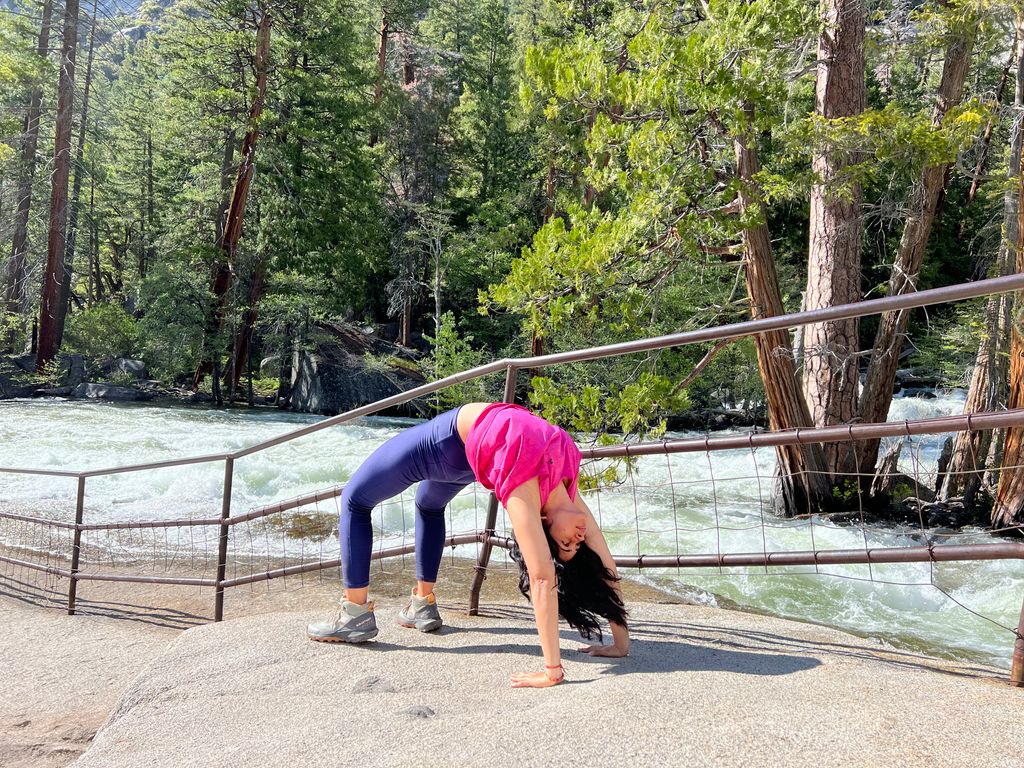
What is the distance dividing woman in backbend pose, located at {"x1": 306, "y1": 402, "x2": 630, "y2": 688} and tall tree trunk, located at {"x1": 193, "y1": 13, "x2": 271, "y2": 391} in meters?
21.4

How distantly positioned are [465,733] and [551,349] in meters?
21.2

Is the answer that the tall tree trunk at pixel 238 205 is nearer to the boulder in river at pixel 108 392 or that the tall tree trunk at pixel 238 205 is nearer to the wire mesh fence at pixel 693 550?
the boulder in river at pixel 108 392

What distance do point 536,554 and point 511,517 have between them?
0.17 m

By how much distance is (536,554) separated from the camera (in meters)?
2.71

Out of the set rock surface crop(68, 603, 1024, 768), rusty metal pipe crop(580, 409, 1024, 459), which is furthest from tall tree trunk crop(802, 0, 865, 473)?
rock surface crop(68, 603, 1024, 768)

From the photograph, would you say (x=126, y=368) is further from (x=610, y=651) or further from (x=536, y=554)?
(x=536, y=554)

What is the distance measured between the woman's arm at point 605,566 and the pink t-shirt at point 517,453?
0.16 m

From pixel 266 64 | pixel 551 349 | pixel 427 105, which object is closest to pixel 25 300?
pixel 266 64

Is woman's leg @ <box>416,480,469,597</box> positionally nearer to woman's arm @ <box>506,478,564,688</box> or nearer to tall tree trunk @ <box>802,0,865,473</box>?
woman's arm @ <box>506,478,564,688</box>

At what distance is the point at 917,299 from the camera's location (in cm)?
→ 267

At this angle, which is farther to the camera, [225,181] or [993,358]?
[225,181]

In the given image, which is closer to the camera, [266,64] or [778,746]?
[778,746]

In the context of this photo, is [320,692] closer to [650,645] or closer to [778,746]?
[650,645]

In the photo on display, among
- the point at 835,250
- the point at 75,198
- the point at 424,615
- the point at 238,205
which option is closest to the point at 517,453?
the point at 424,615
